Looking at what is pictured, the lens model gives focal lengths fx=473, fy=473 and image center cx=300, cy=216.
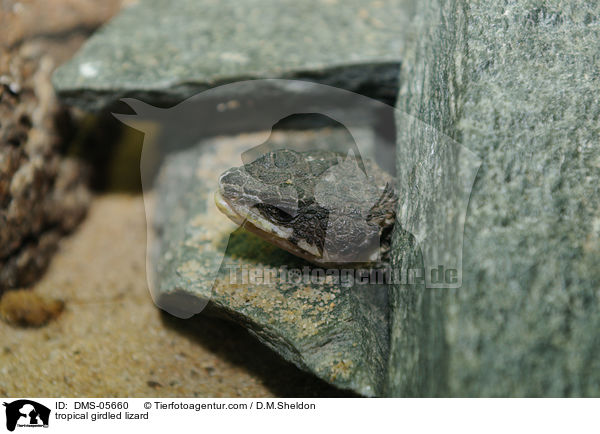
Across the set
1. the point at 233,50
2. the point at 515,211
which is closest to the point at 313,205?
the point at 515,211

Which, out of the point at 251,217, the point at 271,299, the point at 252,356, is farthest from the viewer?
the point at 252,356

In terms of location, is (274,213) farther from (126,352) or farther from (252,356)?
(126,352)

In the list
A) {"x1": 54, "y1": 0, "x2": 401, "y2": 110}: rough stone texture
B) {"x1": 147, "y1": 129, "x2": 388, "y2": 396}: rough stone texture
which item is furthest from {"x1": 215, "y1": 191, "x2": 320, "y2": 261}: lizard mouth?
{"x1": 54, "y1": 0, "x2": 401, "y2": 110}: rough stone texture

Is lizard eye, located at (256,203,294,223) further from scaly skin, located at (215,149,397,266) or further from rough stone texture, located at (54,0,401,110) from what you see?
rough stone texture, located at (54,0,401,110)

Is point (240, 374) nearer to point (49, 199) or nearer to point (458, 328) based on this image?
point (458, 328)
